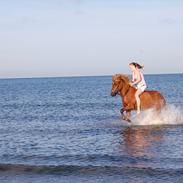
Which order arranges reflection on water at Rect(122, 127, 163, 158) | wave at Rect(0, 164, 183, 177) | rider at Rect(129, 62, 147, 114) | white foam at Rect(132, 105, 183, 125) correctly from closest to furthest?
wave at Rect(0, 164, 183, 177) < reflection on water at Rect(122, 127, 163, 158) < rider at Rect(129, 62, 147, 114) < white foam at Rect(132, 105, 183, 125)

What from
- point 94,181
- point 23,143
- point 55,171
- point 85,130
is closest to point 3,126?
point 85,130

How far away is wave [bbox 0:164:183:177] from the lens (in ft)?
42.9

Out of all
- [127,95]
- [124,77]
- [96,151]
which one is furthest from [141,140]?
[124,77]

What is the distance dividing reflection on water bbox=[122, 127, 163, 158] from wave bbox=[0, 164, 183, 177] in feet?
6.07

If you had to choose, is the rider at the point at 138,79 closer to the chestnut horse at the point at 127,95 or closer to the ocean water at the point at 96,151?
the chestnut horse at the point at 127,95

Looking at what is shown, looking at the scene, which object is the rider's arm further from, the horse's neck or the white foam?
the white foam

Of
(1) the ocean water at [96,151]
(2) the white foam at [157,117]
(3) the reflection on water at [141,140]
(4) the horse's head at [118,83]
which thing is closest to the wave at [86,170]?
Result: (1) the ocean water at [96,151]

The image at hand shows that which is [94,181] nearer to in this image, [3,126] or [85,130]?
[85,130]

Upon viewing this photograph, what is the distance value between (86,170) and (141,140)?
5.10 metres

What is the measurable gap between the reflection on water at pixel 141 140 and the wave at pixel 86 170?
1851 millimetres

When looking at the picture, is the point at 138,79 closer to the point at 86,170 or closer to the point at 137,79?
the point at 137,79

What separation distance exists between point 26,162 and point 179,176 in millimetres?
4926

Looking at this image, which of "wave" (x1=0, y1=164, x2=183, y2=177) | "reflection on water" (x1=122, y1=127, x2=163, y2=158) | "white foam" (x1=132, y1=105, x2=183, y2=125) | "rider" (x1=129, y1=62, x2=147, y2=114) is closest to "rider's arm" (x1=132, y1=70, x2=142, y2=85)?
"rider" (x1=129, y1=62, x2=147, y2=114)

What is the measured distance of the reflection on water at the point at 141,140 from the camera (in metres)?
16.0
